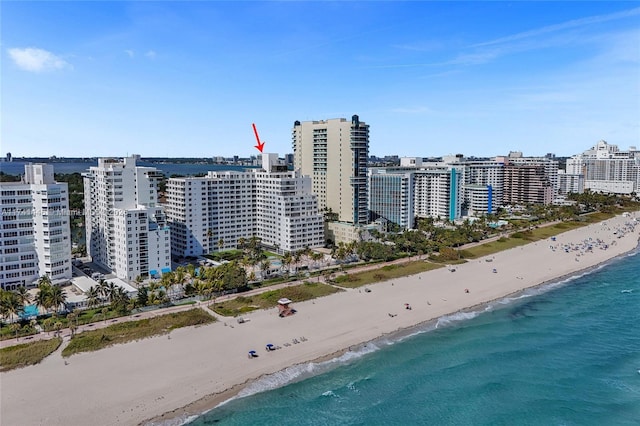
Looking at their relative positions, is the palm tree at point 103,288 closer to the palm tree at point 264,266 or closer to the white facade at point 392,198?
the palm tree at point 264,266

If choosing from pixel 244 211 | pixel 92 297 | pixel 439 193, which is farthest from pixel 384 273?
pixel 439 193

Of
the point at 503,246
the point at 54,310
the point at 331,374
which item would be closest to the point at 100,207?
the point at 54,310

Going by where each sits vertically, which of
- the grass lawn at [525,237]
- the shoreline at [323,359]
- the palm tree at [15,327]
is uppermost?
the grass lawn at [525,237]

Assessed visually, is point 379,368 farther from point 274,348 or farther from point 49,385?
point 49,385

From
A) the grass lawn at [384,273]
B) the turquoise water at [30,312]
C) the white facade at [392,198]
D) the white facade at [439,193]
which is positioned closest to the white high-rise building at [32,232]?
the turquoise water at [30,312]

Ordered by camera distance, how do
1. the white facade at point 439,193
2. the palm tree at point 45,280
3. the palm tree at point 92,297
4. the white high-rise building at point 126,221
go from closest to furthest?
the palm tree at point 92,297 → the palm tree at point 45,280 → the white high-rise building at point 126,221 → the white facade at point 439,193

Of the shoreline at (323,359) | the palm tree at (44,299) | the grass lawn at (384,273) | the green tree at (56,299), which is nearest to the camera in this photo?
the shoreline at (323,359)
